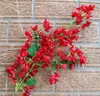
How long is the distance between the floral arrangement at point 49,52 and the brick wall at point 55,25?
55 millimetres

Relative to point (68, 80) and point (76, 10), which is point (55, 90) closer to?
point (68, 80)

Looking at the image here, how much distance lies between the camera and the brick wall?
1591 millimetres

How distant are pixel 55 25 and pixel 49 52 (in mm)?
218

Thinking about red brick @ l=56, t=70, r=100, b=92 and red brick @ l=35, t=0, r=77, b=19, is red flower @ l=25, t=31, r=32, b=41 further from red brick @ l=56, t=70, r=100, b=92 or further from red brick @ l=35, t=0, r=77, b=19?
red brick @ l=56, t=70, r=100, b=92

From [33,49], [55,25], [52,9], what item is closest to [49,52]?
[33,49]

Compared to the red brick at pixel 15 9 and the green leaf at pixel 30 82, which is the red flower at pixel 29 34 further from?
the green leaf at pixel 30 82

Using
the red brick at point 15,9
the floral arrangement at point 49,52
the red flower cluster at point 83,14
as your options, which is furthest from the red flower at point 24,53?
the red flower cluster at point 83,14

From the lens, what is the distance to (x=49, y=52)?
153cm

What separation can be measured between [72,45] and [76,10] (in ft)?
0.86

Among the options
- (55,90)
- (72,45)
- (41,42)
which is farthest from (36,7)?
(55,90)

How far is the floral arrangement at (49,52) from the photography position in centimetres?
152

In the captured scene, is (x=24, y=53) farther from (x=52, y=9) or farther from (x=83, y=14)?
(x=83, y=14)

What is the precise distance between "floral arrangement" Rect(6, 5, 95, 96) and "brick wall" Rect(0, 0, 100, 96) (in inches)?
2.2

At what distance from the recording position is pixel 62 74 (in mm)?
1606
